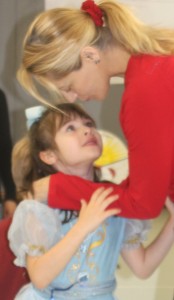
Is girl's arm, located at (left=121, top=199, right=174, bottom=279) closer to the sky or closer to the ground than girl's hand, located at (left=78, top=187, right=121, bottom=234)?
closer to the ground

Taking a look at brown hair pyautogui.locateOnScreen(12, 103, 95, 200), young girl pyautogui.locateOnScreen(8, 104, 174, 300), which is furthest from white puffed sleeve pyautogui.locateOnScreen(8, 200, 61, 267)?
brown hair pyautogui.locateOnScreen(12, 103, 95, 200)

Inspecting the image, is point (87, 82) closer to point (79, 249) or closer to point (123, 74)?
point (123, 74)

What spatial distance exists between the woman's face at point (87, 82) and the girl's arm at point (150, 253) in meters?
0.38

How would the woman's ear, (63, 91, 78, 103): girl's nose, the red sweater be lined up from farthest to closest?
(63, 91, 78, 103): girl's nose < the woman's ear < the red sweater

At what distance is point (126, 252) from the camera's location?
1372 mm

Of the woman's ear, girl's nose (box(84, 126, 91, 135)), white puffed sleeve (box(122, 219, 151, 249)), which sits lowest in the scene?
white puffed sleeve (box(122, 219, 151, 249))

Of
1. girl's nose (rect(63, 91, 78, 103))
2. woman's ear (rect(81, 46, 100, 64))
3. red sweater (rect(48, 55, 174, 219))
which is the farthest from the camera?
girl's nose (rect(63, 91, 78, 103))

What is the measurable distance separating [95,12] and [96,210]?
0.46m

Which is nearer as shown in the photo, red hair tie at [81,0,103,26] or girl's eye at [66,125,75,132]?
red hair tie at [81,0,103,26]

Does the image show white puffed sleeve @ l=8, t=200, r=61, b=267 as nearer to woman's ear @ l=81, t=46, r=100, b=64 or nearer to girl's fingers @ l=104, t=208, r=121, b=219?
girl's fingers @ l=104, t=208, r=121, b=219

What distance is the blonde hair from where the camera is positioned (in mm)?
1159

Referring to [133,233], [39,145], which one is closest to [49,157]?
[39,145]

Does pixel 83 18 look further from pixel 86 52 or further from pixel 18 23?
pixel 18 23

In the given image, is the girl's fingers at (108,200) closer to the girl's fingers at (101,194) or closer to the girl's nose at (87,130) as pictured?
the girl's fingers at (101,194)
